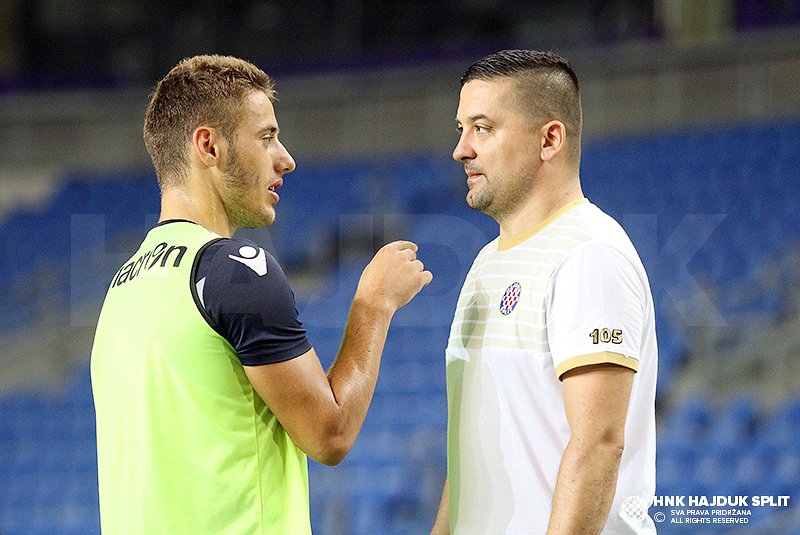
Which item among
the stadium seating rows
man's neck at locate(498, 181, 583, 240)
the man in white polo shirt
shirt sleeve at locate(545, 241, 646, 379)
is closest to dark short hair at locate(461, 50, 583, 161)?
the man in white polo shirt

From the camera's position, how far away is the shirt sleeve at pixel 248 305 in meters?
1.57

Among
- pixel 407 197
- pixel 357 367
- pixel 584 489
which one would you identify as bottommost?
pixel 584 489

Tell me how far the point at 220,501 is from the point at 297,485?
0.60ft

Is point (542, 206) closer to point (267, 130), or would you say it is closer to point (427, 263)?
point (267, 130)

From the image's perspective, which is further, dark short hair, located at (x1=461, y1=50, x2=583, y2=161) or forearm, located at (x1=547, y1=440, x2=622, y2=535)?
dark short hair, located at (x1=461, y1=50, x2=583, y2=161)

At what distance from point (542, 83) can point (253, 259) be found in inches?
30.7

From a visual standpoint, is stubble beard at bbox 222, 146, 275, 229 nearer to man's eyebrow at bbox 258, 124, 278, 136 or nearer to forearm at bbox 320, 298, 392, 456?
man's eyebrow at bbox 258, 124, 278, 136

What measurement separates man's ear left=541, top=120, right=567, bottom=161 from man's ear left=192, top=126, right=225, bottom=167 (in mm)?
741

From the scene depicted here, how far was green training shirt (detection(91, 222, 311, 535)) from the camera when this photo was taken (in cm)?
160

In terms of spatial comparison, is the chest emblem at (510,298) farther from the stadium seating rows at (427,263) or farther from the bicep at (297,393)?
the stadium seating rows at (427,263)

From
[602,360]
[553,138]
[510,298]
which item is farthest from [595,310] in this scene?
[553,138]

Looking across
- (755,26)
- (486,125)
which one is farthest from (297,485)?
(755,26)

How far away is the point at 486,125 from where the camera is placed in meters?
1.85

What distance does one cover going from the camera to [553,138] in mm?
1818
